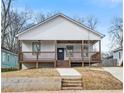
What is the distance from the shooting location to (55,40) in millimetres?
36406

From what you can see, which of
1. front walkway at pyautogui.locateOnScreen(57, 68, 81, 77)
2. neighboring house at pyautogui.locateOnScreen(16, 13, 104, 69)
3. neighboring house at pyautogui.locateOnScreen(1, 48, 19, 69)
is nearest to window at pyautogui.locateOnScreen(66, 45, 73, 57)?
neighboring house at pyautogui.locateOnScreen(16, 13, 104, 69)

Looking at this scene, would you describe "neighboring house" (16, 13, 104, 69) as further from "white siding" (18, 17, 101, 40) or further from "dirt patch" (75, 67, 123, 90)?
"dirt patch" (75, 67, 123, 90)

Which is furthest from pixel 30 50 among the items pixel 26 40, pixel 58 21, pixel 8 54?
pixel 8 54

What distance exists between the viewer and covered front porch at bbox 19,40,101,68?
35594 millimetres

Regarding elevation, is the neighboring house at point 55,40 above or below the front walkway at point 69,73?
above

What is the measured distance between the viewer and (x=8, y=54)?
4803 centimetres

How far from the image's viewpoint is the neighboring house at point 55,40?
1406 inches

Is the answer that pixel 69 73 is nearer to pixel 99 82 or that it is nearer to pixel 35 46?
pixel 99 82

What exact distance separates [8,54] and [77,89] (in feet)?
92.5

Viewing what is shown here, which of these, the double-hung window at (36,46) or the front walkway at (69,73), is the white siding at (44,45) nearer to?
the double-hung window at (36,46)

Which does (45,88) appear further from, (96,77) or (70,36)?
(70,36)

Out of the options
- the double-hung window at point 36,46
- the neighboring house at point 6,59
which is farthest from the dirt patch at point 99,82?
the neighboring house at point 6,59

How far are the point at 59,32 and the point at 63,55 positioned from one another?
9.55 ft

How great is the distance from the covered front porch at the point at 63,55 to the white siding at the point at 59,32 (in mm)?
710
